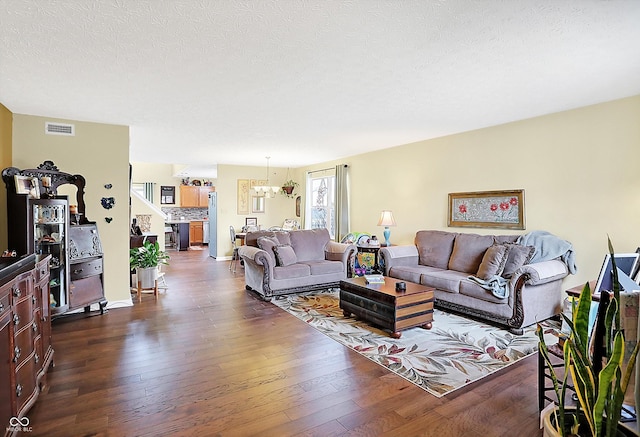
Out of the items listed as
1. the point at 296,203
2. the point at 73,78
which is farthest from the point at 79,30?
the point at 296,203

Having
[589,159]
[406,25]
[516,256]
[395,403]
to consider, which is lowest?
[395,403]

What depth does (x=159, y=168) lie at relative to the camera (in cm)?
1232

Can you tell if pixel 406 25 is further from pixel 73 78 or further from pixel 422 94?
pixel 73 78

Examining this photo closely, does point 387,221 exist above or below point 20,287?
above

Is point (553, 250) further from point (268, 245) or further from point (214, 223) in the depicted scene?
point (214, 223)

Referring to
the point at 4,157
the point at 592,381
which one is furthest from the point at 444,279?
the point at 4,157

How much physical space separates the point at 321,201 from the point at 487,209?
4.67 metres

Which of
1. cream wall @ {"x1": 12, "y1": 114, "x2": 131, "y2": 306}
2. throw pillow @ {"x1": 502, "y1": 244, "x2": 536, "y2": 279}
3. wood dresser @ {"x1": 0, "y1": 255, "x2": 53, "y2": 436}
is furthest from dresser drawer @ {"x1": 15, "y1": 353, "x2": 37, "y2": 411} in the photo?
throw pillow @ {"x1": 502, "y1": 244, "x2": 536, "y2": 279}

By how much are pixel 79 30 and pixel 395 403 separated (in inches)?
129

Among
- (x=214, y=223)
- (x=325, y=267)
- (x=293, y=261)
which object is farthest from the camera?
(x=214, y=223)

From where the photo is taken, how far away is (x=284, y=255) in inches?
213

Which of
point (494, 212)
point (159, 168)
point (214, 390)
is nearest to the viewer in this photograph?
point (214, 390)

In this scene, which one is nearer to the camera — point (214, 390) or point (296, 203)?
point (214, 390)

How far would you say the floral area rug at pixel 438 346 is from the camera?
2.85 meters
